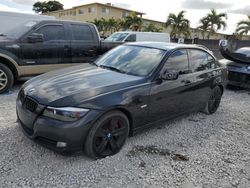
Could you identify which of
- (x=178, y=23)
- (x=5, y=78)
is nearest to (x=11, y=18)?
(x=5, y=78)

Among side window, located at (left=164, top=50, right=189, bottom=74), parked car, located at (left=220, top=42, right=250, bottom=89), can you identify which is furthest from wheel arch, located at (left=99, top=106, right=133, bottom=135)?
parked car, located at (left=220, top=42, right=250, bottom=89)

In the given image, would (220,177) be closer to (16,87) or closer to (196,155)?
(196,155)

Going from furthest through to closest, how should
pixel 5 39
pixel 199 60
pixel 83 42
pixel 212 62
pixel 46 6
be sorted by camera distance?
pixel 46 6, pixel 83 42, pixel 5 39, pixel 212 62, pixel 199 60

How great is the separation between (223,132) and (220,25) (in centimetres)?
3717

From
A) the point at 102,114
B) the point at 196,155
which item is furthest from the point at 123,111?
the point at 196,155

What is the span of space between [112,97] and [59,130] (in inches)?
30.8

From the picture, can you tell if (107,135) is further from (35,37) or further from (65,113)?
(35,37)

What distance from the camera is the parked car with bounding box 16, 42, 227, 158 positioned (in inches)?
123

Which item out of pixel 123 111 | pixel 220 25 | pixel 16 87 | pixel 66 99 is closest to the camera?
pixel 66 99

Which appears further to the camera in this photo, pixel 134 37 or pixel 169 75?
pixel 134 37

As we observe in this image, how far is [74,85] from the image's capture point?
138 inches

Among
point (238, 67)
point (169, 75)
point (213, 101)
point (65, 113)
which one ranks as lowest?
point (213, 101)

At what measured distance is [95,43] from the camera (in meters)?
7.55

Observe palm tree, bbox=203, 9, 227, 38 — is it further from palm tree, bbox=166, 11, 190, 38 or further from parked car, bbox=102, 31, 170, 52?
parked car, bbox=102, 31, 170, 52
